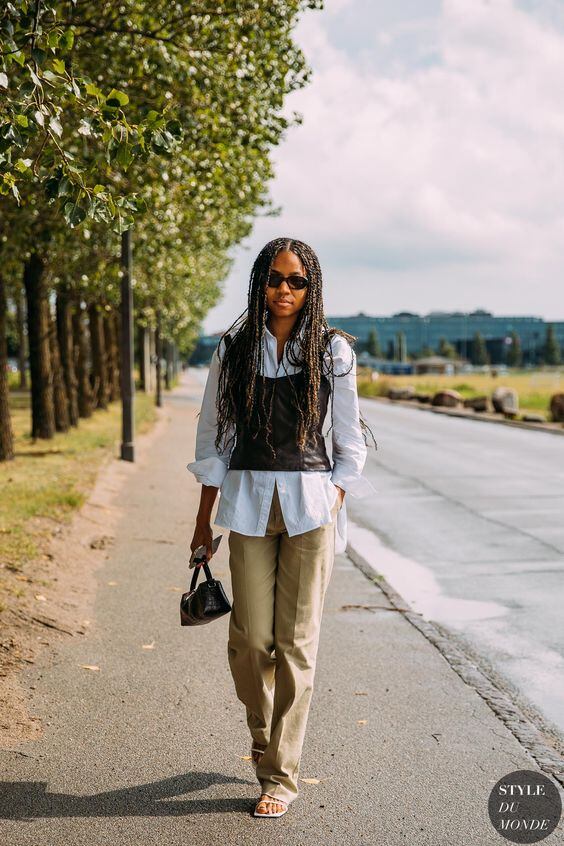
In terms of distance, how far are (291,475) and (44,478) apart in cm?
1064

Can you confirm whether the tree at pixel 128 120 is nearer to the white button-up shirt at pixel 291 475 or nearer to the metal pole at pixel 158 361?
the white button-up shirt at pixel 291 475

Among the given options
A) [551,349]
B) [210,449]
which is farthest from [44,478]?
[551,349]

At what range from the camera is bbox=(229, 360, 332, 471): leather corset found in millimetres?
3994

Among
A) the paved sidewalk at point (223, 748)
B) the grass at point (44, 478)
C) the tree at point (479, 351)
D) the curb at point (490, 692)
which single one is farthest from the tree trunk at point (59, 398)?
the tree at point (479, 351)

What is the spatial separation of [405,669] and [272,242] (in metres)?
2.90

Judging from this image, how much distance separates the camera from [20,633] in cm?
636

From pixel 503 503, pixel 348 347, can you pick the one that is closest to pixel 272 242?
pixel 348 347

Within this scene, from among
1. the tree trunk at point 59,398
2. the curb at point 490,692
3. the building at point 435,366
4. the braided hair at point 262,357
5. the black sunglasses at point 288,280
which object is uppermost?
the black sunglasses at point 288,280

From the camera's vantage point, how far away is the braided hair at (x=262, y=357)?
4012mm

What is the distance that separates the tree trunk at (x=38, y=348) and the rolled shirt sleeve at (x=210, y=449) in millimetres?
15495

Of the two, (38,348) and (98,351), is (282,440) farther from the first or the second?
(98,351)

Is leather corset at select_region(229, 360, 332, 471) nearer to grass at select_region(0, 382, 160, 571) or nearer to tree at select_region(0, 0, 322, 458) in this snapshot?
tree at select_region(0, 0, 322, 458)

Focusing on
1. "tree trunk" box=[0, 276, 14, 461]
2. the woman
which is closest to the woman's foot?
the woman

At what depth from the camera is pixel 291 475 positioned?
3.98m
